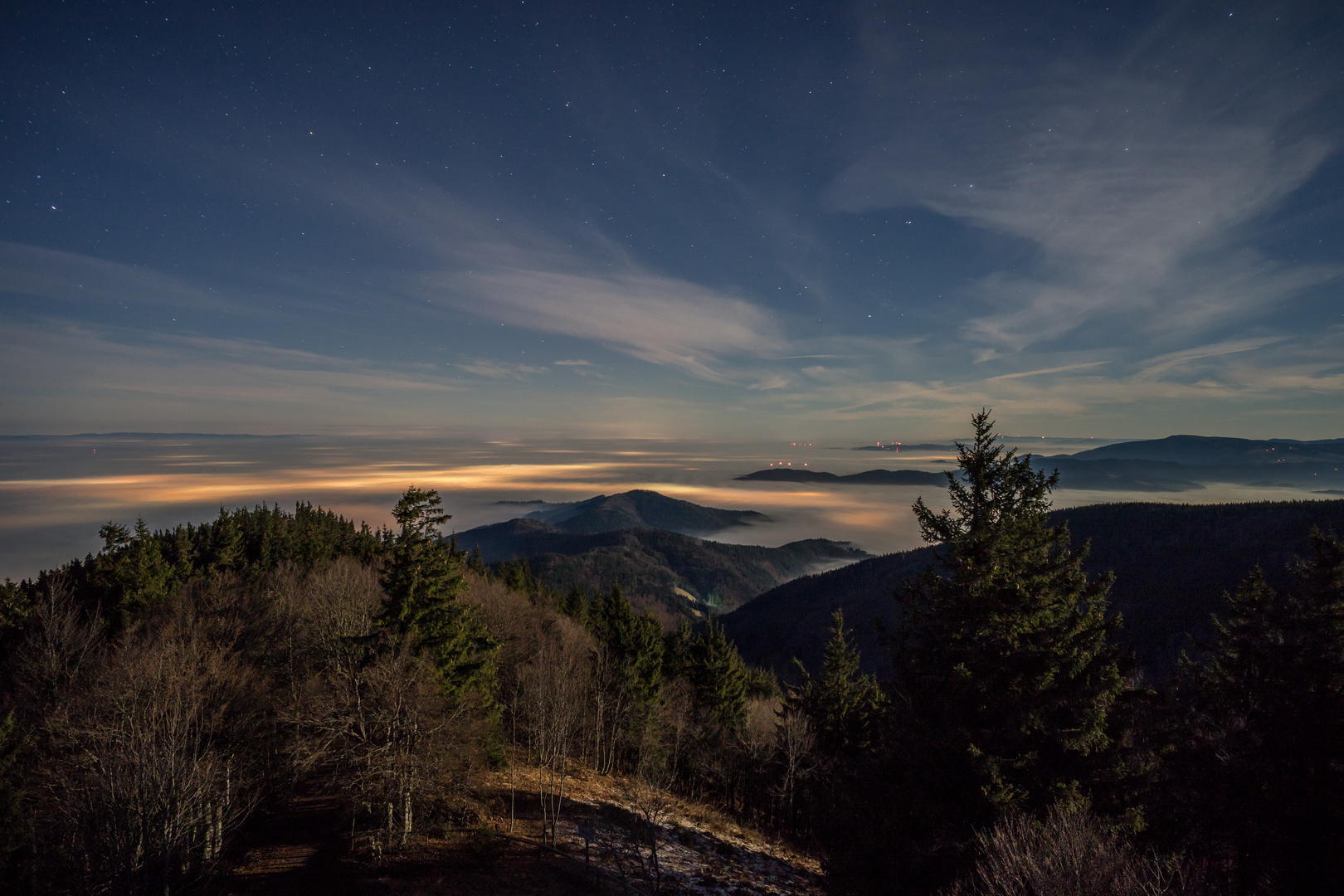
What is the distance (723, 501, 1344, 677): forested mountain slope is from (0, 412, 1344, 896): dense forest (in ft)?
368

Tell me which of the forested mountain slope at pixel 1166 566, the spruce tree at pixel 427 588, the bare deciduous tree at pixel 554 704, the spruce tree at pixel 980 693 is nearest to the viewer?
the spruce tree at pixel 980 693

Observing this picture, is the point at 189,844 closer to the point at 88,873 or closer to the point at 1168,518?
the point at 88,873

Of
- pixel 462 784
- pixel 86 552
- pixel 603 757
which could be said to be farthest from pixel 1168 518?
pixel 86 552

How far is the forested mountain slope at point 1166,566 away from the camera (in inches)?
5281

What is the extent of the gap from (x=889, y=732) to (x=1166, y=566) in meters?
211

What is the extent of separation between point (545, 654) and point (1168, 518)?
238 metres

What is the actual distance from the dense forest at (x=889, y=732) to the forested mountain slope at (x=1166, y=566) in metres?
112

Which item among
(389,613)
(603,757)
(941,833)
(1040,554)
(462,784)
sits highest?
(1040,554)

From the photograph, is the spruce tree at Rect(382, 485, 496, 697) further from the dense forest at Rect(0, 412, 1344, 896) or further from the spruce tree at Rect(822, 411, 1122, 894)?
the spruce tree at Rect(822, 411, 1122, 894)

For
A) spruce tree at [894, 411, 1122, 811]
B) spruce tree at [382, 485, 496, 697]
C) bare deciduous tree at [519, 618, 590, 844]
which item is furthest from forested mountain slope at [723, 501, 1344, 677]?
spruce tree at [382, 485, 496, 697]

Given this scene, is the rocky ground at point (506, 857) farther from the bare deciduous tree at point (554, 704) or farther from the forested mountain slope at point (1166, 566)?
the forested mountain slope at point (1166, 566)

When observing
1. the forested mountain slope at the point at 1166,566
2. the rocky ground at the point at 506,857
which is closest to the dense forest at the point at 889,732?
the rocky ground at the point at 506,857

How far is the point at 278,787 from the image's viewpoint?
1009 inches

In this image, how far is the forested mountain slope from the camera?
440ft
